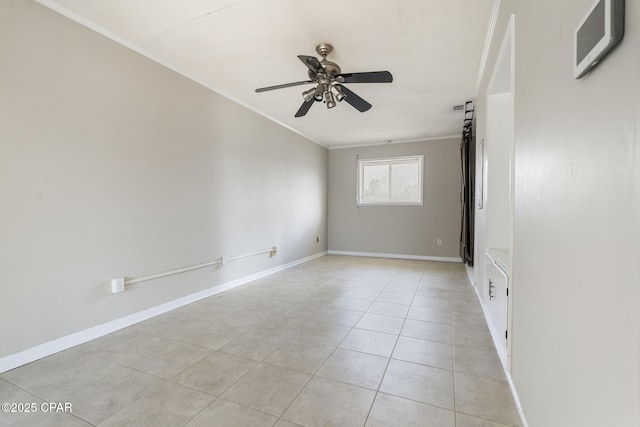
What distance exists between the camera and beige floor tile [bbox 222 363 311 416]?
4.76 ft

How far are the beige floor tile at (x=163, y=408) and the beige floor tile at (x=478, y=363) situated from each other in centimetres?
156

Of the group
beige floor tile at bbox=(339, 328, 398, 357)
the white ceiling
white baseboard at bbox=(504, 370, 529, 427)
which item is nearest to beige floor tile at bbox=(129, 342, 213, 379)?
beige floor tile at bbox=(339, 328, 398, 357)

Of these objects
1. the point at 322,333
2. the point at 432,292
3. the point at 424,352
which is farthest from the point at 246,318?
the point at 432,292

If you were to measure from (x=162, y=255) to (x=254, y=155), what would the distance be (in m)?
1.90

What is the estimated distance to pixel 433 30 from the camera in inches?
88.8

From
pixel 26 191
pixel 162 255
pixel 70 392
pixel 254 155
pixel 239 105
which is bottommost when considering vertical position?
pixel 70 392

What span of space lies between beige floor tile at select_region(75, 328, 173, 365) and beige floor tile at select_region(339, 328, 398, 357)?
1.40 metres

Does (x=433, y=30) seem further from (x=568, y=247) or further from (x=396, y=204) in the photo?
(x=396, y=204)

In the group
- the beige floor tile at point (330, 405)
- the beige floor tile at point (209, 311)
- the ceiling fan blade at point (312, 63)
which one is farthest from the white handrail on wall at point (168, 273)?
the ceiling fan blade at point (312, 63)

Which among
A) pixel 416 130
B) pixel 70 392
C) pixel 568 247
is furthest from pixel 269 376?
pixel 416 130

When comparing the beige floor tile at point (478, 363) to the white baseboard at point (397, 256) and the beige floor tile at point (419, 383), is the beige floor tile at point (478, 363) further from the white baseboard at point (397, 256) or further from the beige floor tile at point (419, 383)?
the white baseboard at point (397, 256)

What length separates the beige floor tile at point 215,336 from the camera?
2.13m

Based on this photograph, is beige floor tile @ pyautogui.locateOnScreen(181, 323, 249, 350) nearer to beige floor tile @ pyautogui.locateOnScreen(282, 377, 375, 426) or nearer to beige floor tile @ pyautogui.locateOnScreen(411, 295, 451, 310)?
beige floor tile @ pyautogui.locateOnScreen(282, 377, 375, 426)

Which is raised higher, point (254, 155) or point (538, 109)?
point (254, 155)
